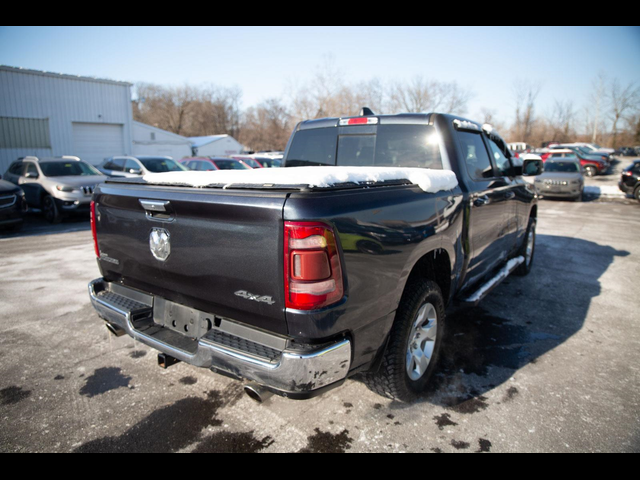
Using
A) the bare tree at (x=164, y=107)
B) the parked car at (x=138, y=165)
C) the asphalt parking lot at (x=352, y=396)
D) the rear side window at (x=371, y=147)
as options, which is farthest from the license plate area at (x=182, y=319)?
the bare tree at (x=164, y=107)

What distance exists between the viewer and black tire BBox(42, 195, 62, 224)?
10453 millimetres

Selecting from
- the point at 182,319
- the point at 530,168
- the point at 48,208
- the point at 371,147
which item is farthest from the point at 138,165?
the point at 182,319

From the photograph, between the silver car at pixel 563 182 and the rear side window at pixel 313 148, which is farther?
the silver car at pixel 563 182

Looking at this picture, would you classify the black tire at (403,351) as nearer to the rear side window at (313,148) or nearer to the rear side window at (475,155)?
the rear side window at (475,155)

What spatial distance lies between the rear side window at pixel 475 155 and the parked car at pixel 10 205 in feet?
32.1

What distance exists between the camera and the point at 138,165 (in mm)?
13250

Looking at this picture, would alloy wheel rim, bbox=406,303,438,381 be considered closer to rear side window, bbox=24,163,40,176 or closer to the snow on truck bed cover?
the snow on truck bed cover

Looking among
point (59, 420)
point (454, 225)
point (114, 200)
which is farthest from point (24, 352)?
point (454, 225)

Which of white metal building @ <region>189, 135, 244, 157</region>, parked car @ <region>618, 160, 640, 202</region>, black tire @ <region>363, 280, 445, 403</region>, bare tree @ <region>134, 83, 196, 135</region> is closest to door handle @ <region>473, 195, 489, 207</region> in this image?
black tire @ <region>363, 280, 445, 403</region>

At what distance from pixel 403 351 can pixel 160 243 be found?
1682 millimetres

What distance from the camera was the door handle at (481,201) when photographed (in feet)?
11.5

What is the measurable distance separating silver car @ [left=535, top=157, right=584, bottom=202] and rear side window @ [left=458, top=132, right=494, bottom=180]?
45.3 feet

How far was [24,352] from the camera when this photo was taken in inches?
141
